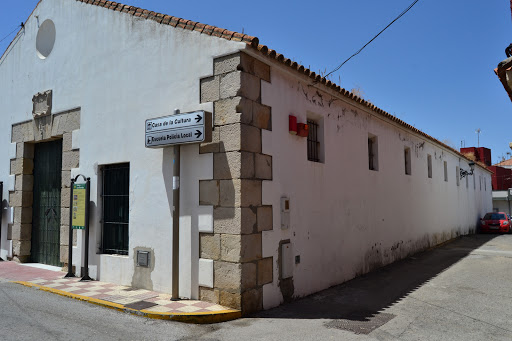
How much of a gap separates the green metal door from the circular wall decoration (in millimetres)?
2187

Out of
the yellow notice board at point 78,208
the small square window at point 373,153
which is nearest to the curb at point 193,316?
the yellow notice board at point 78,208

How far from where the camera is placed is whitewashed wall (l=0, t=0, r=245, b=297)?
6043mm

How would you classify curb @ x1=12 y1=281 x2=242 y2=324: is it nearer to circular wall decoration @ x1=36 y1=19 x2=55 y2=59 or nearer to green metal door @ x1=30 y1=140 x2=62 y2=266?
green metal door @ x1=30 y1=140 x2=62 y2=266

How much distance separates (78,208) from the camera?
7.46 meters

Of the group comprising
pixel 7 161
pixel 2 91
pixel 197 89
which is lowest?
pixel 7 161

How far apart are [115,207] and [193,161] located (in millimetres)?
2238

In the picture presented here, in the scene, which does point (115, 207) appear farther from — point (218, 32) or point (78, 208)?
point (218, 32)

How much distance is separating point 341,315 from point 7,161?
9.15 metres

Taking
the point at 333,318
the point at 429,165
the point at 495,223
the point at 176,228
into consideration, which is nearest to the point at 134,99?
the point at 176,228

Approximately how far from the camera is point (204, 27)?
6.07 metres

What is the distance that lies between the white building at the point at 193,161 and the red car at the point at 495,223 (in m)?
13.8

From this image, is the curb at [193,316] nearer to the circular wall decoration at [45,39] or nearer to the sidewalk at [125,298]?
the sidewalk at [125,298]

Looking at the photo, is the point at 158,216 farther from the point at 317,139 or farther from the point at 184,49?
the point at 317,139

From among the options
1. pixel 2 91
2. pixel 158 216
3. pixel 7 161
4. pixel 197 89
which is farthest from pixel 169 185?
pixel 2 91
